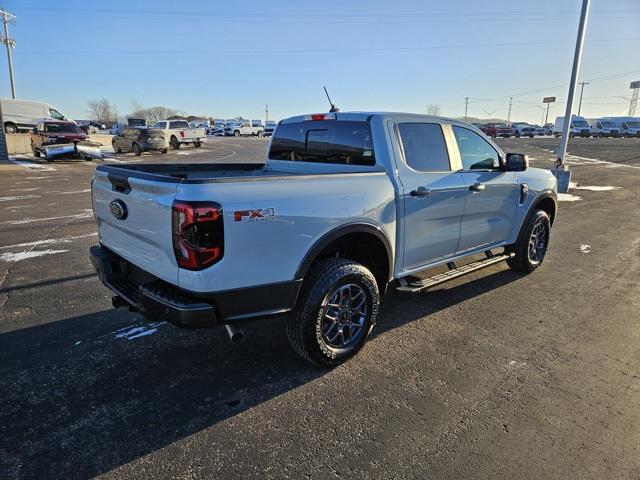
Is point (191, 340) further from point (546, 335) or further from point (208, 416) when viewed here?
point (546, 335)

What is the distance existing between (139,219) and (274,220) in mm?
935

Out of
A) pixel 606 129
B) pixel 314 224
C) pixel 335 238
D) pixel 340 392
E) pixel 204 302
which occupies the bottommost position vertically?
pixel 340 392

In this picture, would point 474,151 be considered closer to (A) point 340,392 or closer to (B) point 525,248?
(B) point 525,248

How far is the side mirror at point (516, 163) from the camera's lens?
471 cm

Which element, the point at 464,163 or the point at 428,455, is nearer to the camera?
the point at 428,455

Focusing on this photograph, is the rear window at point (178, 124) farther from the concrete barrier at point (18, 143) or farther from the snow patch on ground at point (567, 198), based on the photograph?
the snow patch on ground at point (567, 198)

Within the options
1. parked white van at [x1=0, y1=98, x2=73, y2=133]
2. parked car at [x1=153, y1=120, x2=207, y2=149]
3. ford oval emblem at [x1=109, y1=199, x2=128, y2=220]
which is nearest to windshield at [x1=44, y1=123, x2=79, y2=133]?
parked car at [x1=153, y1=120, x2=207, y2=149]

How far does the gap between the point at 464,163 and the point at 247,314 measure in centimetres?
280

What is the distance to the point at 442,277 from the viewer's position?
13.8 feet

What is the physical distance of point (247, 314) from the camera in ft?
9.14

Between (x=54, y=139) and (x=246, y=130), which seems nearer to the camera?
(x=54, y=139)

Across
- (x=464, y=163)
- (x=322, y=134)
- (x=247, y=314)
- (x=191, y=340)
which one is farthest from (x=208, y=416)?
(x=464, y=163)

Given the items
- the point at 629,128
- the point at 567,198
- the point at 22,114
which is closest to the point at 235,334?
the point at 567,198

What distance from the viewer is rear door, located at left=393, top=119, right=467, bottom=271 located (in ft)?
12.3
